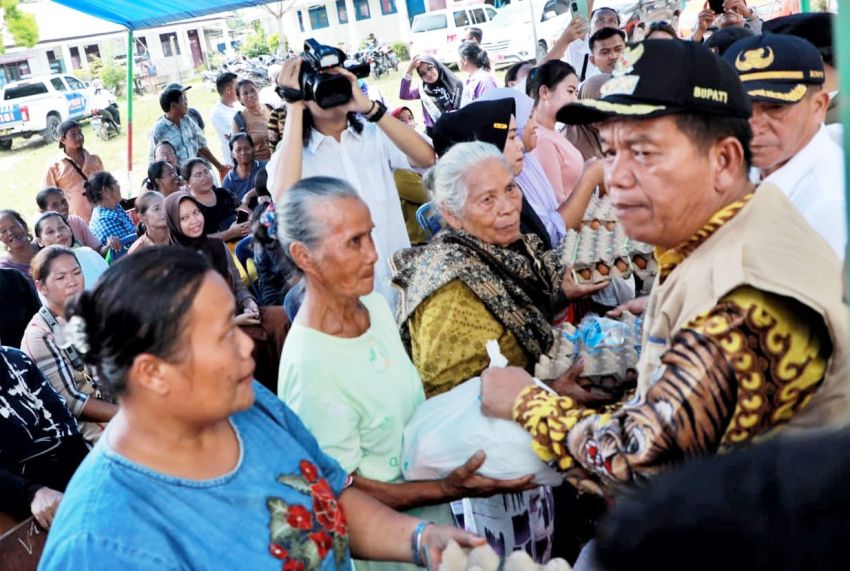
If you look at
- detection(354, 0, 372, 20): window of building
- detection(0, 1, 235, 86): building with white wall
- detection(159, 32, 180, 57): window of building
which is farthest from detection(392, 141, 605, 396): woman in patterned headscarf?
detection(159, 32, 180, 57): window of building

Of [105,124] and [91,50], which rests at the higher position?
[91,50]

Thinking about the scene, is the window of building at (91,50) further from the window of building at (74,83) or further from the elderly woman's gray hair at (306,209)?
the elderly woman's gray hair at (306,209)

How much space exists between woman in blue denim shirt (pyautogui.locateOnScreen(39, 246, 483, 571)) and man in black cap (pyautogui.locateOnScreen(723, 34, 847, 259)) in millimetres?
1878

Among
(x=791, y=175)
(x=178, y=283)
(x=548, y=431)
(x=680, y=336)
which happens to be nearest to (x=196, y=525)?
(x=178, y=283)

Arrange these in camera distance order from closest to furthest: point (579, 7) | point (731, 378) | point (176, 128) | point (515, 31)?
point (731, 378) → point (579, 7) → point (176, 128) → point (515, 31)

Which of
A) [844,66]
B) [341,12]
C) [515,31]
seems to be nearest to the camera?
[844,66]

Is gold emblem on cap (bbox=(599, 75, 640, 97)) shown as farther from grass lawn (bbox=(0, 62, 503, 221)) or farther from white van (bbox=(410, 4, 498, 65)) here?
white van (bbox=(410, 4, 498, 65))

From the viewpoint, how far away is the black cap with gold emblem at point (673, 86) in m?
1.60

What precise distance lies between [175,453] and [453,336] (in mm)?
1193

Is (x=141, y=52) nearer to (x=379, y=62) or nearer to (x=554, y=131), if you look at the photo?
(x=379, y=62)

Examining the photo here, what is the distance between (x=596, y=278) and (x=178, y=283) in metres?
2.12

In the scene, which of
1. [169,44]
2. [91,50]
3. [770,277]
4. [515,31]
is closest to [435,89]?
[770,277]

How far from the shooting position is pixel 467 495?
7.53 ft

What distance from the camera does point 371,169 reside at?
13.3 feet
